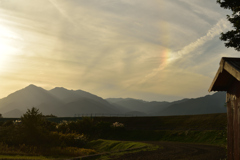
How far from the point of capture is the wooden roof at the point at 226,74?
803cm

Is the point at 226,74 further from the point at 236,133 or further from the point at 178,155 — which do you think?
the point at 178,155

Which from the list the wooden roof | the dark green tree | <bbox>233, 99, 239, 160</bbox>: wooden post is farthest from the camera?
the dark green tree

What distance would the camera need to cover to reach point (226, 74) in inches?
372

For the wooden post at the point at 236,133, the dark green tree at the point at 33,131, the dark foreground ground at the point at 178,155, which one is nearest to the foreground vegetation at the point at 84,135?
the dark green tree at the point at 33,131

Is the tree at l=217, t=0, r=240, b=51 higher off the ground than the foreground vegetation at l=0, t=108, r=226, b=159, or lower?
higher

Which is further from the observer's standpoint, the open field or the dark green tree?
the open field

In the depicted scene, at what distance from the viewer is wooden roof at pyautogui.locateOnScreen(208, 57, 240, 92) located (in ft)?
26.3

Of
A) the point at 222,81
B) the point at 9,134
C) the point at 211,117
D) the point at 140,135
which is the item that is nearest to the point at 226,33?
the point at 222,81

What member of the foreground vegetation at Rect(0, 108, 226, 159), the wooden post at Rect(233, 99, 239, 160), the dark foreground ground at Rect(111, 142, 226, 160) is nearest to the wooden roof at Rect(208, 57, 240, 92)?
the wooden post at Rect(233, 99, 239, 160)

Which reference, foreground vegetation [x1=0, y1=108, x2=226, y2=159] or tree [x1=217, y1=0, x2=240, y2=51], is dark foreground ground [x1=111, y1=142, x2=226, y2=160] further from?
tree [x1=217, y1=0, x2=240, y2=51]

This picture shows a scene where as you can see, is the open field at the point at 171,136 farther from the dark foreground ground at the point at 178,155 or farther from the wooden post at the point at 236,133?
the wooden post at the point at 236,133

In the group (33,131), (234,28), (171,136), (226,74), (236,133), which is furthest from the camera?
(171,136)

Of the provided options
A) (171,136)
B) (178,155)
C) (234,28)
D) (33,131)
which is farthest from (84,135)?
(234,28)

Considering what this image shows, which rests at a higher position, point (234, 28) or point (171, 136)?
point (234, 28)
